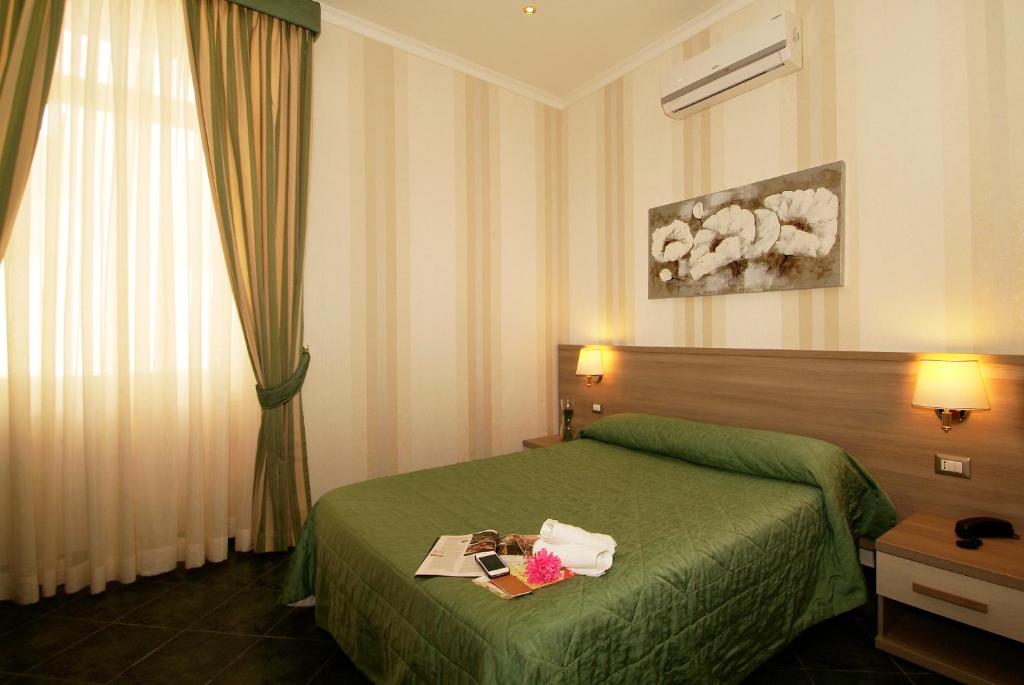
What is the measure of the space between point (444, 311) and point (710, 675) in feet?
8.47

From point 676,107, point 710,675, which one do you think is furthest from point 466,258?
point 710,675

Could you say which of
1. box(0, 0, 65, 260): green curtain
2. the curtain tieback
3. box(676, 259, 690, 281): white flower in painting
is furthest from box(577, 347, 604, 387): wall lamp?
box(0, 0, 65, 260): green curtain

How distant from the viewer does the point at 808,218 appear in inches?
100

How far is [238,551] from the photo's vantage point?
2775 mm

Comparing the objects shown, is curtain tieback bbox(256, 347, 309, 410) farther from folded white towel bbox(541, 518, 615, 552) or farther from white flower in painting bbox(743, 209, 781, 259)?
white flower in painting bbox(743, 209, 781, 259)

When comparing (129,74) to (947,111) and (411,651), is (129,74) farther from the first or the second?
(947,111)

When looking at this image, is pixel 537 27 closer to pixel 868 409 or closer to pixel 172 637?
pixel 868 409

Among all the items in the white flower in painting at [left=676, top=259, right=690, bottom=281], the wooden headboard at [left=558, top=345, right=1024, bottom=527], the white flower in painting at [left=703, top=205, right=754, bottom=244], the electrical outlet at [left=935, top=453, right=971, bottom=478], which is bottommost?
the electrical outlet at [left=935, top=453, right=971, bottom=478]

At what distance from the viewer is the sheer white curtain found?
2.26 meters

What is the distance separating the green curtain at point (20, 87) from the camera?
6.97 ft

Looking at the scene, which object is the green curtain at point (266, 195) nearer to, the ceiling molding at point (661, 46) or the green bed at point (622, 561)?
the green bed at point (622, 561)

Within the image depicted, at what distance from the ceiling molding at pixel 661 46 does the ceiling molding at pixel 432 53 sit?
281 millimetres

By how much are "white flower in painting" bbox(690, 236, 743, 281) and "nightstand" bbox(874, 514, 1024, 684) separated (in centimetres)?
152

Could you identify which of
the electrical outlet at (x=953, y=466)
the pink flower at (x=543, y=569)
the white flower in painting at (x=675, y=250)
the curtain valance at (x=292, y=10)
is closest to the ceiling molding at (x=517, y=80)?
the curtain valance at (x=292, y=10)
